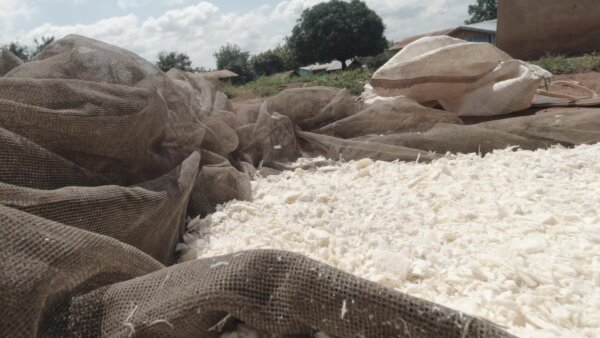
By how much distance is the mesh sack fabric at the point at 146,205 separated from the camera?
96 cm

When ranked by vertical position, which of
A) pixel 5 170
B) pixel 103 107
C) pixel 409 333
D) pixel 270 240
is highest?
pixel 103 107

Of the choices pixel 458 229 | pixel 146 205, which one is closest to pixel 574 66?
pixel 458 229

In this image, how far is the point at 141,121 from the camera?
1.91m

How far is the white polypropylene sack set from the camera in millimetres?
4113

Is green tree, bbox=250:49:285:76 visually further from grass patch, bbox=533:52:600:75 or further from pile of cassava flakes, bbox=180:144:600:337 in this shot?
pile of cassava flakes, bbox=180:144:600:337

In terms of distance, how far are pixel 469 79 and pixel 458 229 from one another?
2.83 meters

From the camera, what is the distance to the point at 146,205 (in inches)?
64.4

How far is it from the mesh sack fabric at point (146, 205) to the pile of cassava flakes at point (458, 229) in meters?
0.26

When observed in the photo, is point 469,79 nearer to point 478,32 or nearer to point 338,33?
point 338,33

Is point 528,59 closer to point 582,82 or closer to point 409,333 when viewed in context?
point 582,82

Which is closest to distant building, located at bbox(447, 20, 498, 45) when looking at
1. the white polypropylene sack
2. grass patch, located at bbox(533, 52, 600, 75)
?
grass patch, located at bbox(533, 52, 600, 75)

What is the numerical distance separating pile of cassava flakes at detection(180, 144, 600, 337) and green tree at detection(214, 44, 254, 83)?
40089mm

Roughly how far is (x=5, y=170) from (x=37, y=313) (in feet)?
2.18

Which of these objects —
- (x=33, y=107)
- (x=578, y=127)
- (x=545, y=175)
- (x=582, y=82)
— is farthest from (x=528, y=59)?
(x=33, y=107)
